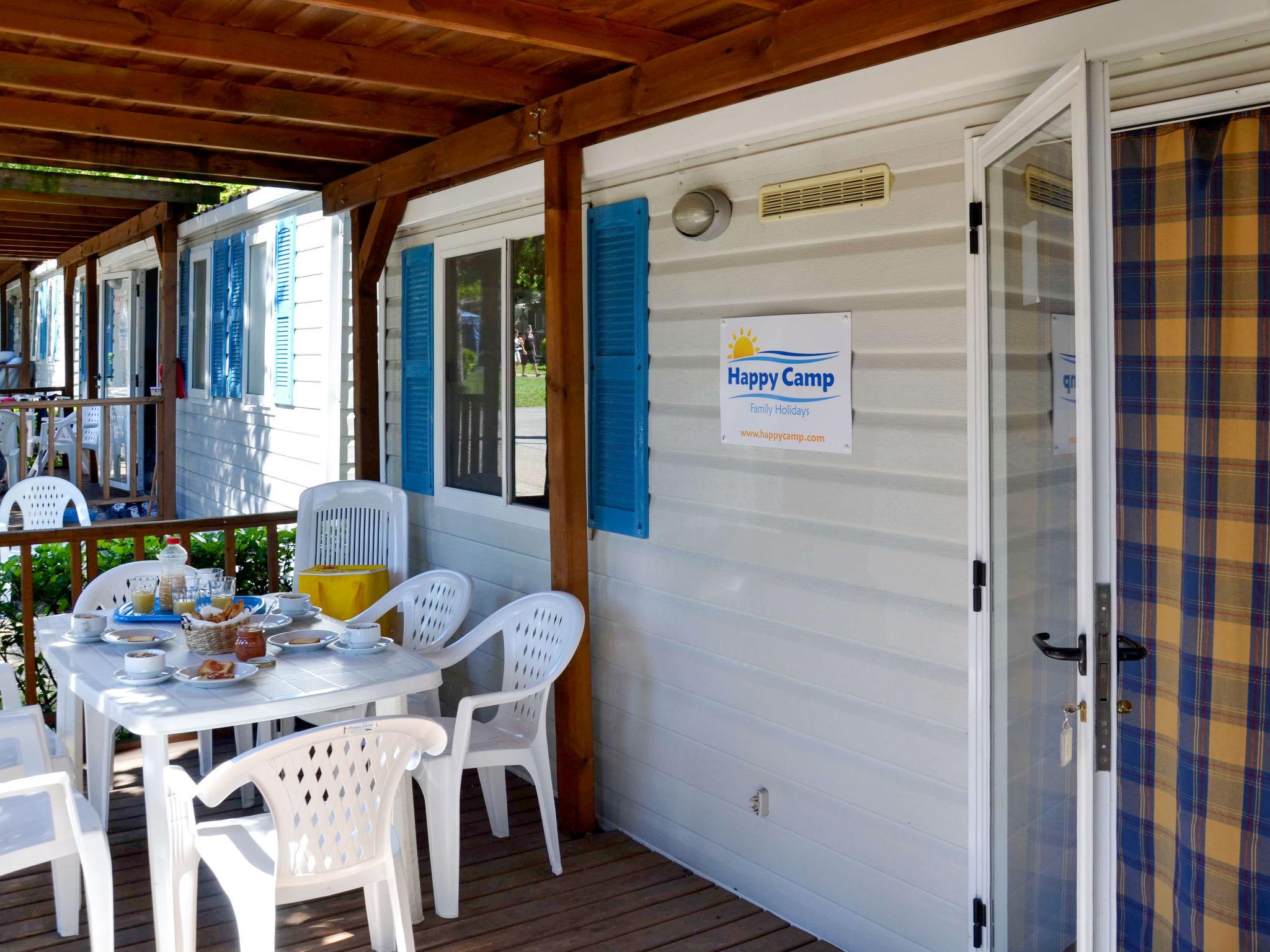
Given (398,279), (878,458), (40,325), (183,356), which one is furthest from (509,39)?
(40,325)


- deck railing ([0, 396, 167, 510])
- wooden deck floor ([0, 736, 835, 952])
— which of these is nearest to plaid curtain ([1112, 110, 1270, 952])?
wooden deck floor ([0, 736, 835, 952])

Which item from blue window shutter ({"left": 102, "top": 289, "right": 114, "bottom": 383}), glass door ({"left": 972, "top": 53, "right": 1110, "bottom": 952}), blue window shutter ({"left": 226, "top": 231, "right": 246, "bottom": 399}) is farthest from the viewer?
blue window shutter ({"left": 102, "top": 289, "right": 114, "bottom": 383})

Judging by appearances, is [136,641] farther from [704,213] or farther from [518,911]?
[704,213]

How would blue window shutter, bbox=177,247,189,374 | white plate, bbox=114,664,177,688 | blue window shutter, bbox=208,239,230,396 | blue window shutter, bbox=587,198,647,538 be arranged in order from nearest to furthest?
white plate, bbox=114,664,177,688
blue window shutter, bbox=587,198,647,538
blue window shutter, bbox=208,239,230,396
blue window shutter, bbox=177,247,189,374

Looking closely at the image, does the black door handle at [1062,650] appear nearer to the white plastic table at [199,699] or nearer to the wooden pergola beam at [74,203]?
the white plastic table at [199,699]

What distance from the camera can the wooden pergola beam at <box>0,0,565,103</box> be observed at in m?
3.31

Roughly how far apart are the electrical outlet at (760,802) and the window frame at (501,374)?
1500 mm

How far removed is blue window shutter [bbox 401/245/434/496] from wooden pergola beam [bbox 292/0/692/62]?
2.17 meters

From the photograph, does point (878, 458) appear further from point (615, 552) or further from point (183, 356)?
point (183, 356)

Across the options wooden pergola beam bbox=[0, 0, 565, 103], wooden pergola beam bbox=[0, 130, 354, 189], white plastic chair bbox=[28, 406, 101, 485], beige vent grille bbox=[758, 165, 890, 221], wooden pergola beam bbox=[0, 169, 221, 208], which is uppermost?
wooden pergola beam bbox=[0, 169, 221, 208]

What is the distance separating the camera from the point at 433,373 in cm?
553

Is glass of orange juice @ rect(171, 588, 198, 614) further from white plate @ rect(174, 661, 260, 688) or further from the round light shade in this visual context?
the round light shade

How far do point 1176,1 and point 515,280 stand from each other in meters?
2.95

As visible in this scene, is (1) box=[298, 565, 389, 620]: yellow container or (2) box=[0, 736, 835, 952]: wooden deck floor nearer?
(2) box=[0, 736, 835, 952]: wooden deck floor
